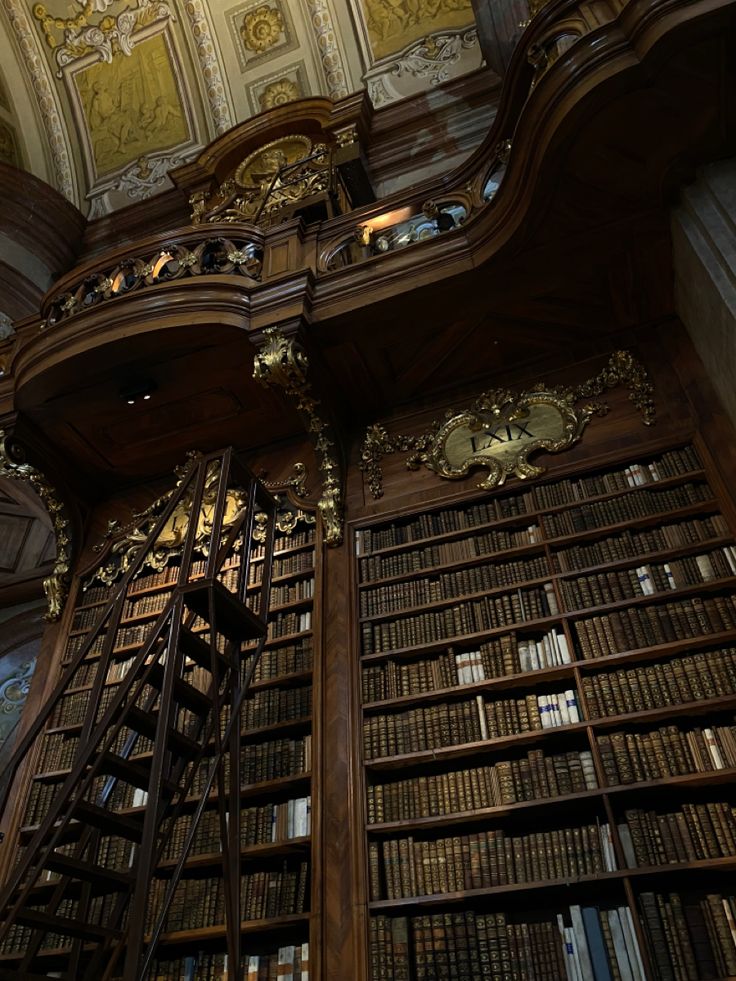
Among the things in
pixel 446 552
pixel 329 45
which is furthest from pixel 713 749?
pixel 329 45

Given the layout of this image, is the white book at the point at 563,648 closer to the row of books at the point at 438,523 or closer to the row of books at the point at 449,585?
the row of books at the point at 449,585

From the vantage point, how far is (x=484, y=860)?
3.02 m

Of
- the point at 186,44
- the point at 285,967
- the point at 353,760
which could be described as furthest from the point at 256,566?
the point at 186,44

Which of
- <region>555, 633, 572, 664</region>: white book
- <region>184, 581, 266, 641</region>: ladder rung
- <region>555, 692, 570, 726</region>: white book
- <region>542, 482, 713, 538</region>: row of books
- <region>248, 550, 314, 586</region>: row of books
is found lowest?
<region>555, 692, 570, 726</region>: white book

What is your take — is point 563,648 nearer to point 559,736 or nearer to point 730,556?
point 559,736

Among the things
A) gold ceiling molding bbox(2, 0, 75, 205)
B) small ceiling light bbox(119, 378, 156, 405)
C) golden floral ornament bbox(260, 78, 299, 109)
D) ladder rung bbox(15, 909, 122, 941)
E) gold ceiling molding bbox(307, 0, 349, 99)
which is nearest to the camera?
ladder rung bbox(15, 909, 122, 941)

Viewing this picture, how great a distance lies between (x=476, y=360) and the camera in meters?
4.56

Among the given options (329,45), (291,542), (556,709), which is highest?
(329,45)

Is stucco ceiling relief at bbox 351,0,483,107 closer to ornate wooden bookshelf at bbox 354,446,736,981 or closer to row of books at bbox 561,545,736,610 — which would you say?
ornate wooden bookshelf at bbox 354,446,736,981

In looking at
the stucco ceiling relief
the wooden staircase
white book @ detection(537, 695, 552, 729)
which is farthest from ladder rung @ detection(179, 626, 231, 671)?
the stucco ceiling relief

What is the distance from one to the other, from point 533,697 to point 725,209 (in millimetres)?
2254

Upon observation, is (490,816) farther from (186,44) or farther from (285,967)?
(186,44)

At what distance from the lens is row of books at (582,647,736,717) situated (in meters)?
3.08

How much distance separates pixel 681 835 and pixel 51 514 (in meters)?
4.01
